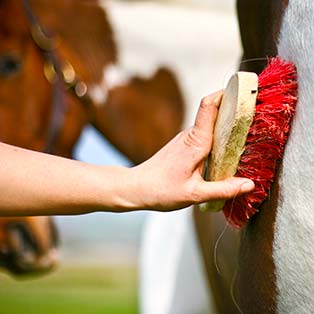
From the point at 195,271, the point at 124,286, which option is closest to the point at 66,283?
the point at 124,286

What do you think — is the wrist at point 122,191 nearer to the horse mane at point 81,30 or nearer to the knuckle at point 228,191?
the knuckle at point 228,191

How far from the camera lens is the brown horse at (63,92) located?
2.46 metres

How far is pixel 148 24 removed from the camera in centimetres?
252

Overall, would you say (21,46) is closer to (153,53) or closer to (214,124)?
(153,53)

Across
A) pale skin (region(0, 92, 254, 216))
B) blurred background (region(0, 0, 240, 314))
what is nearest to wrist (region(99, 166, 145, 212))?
pale skin (region(0, 92, 254, 216))

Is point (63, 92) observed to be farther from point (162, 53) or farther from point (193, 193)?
point (193, 193)

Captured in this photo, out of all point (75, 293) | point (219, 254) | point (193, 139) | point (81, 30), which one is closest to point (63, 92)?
point (81, 30)

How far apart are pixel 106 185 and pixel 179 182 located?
6 centimetres

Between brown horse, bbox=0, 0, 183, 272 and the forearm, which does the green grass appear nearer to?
brown horse, bbox=0, 0, 183, 272

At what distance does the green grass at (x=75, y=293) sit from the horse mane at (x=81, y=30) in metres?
2.48

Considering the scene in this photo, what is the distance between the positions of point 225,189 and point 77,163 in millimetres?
123

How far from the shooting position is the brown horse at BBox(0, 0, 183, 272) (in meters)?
2.46

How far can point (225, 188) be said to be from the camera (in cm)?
79

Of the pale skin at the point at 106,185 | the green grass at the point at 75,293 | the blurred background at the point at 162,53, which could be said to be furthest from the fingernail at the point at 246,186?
the green grass at the point at 75,293
